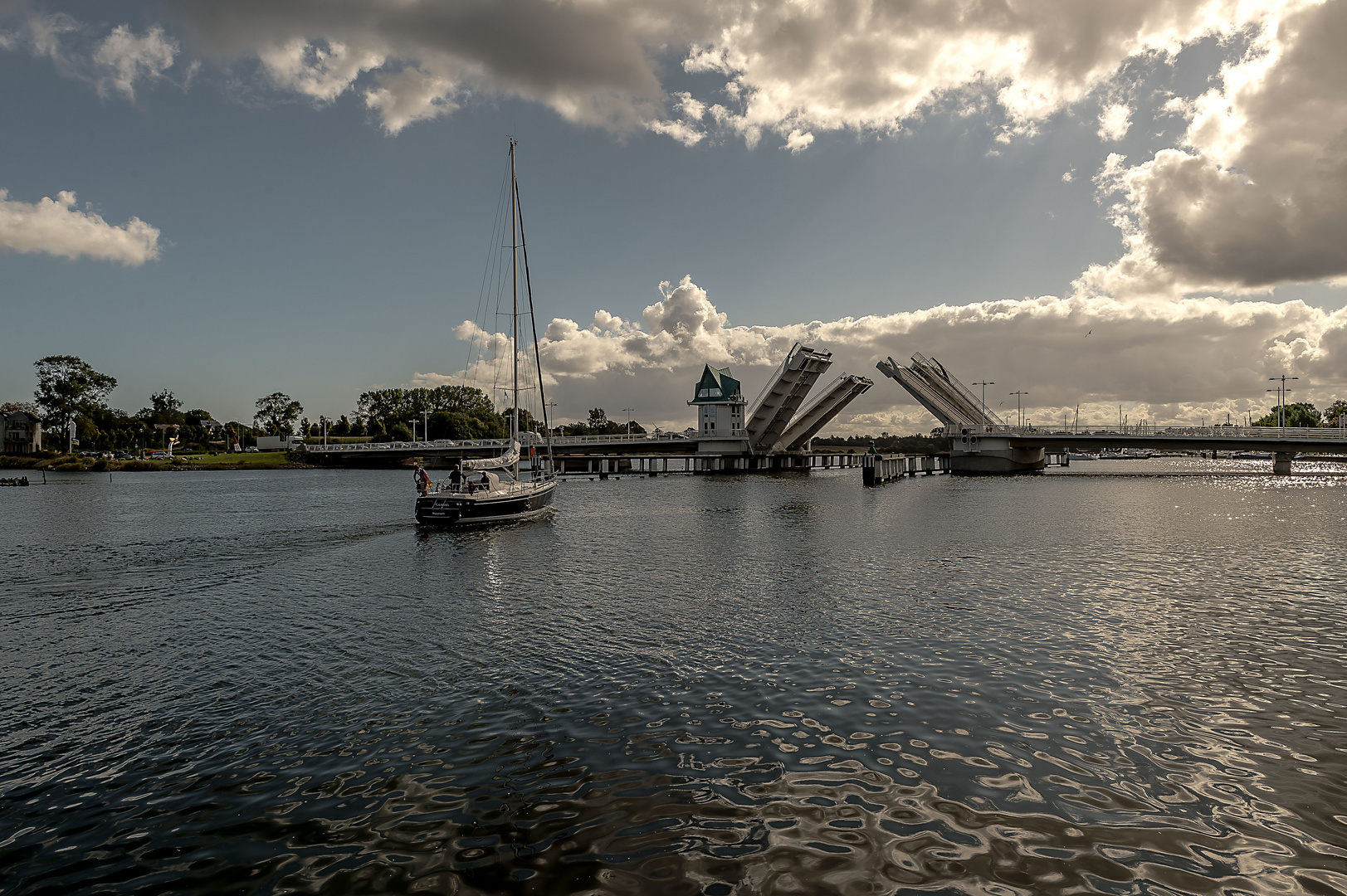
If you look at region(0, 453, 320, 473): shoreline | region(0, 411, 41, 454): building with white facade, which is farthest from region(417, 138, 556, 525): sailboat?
region(0, 411, 41, 454): building with white facade

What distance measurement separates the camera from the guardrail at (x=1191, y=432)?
58.4 metres

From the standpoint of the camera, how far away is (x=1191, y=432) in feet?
200

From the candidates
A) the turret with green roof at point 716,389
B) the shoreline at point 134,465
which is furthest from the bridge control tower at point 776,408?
the shoreline at point 134,465

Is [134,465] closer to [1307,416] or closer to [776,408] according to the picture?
[776,408]

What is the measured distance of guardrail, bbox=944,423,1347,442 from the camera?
192ft

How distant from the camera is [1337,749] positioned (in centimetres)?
691

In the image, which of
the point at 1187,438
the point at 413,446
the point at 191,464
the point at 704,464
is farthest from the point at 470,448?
the point at 1187,438

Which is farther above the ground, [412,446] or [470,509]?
[412,446]

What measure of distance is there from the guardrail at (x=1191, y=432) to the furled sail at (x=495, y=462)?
177 ft

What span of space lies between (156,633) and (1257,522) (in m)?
37.9

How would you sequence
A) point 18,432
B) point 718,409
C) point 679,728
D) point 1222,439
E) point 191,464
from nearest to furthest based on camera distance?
point 679,728 < point 1222,439 < point 718,409 < point 191,464 < point 18,432

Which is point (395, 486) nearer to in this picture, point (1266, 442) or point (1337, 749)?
point (1337, 749)

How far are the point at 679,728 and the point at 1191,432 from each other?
236ft

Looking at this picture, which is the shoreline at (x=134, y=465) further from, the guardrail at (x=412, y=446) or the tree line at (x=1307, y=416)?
the tree line at (x=1307, y=416)
